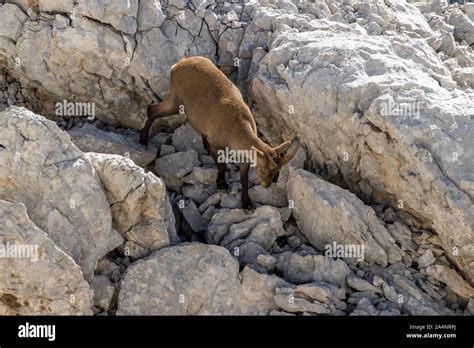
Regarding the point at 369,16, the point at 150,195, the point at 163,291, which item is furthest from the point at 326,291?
the point at 369,16

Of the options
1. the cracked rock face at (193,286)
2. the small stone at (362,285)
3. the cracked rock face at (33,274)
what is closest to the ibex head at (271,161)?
the cracked rock face at (193,286)

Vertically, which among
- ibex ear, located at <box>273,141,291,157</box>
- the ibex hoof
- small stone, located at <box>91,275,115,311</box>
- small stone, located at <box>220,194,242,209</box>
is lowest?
small stone, located at <box>91,275,115,311</box>

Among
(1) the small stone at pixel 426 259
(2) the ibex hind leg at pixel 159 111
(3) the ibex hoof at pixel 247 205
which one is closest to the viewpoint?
(1) the small stone at pixel 426 259

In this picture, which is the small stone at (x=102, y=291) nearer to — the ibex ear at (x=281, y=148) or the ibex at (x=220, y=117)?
the ibex at (x=220, y=117)

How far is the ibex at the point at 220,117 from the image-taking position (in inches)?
396

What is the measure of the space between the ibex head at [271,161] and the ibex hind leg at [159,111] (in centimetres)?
235

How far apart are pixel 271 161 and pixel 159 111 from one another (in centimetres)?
295

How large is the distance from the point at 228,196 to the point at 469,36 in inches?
303

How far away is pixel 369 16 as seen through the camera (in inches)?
502

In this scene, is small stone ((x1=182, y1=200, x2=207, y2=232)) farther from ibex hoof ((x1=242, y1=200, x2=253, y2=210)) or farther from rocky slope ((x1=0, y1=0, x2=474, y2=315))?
ibex hoof ((x1=242, y1=200, x2=253, y2=210))

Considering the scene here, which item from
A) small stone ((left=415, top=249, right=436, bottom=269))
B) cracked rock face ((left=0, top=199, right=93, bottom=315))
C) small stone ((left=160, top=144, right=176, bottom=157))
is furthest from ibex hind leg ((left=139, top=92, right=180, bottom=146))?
small stone ((left=415, top=249, right=436, bottom=269))

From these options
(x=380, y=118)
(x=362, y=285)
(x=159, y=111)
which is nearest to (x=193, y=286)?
(x=362, y=285)

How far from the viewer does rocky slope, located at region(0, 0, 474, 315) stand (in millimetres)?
8609
